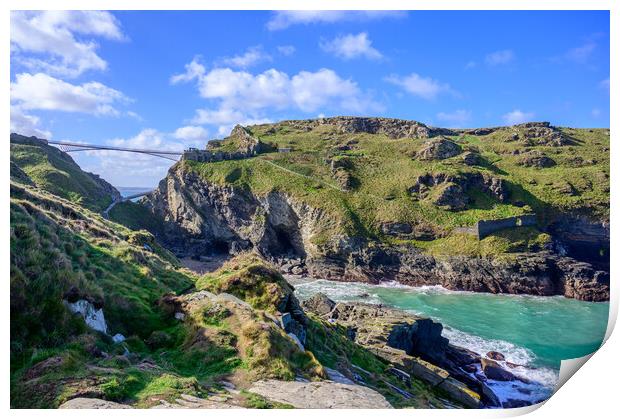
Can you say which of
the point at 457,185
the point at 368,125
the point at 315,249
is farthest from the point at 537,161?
the point at 315,249

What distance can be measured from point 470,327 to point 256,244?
36.0 meters

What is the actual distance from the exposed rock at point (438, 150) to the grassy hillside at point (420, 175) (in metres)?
0.74

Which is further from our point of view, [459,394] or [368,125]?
[368,125]

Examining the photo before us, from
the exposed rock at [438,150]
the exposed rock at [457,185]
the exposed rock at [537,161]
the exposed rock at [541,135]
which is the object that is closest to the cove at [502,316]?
the exposed rock at [457,185]

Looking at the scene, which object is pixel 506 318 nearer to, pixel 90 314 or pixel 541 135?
pixel 90 314

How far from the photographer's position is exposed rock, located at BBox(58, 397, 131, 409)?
6781 millimetres

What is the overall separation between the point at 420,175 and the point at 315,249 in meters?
21.8

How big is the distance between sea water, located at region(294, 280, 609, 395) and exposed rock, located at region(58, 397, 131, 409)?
75.4 ft

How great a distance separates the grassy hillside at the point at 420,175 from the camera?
56.5 meters

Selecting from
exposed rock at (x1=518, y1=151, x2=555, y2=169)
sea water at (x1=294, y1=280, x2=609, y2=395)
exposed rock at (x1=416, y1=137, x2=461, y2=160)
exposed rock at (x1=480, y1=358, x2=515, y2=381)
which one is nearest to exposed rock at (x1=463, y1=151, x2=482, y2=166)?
exposed rock at (x1=416, y1=137, x2=461, y2=160)

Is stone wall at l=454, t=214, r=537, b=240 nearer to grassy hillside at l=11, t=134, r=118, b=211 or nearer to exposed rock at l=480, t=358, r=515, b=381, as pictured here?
exposed rock at l=480, t=358, r=515, b=381

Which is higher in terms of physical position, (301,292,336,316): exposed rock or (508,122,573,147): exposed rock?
(508,122,573,147): exposed rock

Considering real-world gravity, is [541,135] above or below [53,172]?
above

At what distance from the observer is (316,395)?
8.52 m
